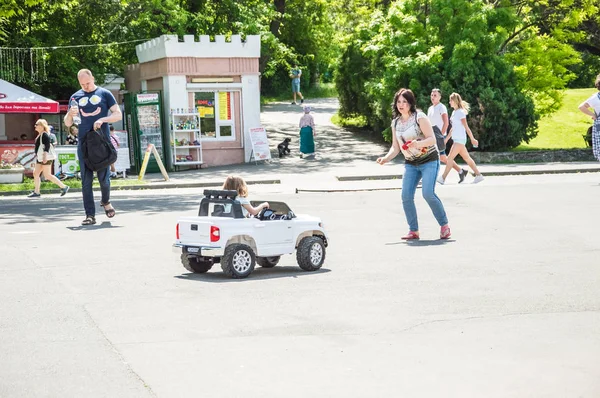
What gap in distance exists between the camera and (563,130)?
3534 cm

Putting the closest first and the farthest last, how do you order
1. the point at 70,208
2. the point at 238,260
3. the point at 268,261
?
the point at 238,260 → the point at 268,261 → the point at 70,208

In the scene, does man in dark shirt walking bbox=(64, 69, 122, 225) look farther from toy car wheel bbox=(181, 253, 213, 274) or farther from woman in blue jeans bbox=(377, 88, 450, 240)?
toy car wheel bbox=(181, 253, 213, 274)

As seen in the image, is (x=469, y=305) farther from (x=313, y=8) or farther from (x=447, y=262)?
(x=313, y=8)

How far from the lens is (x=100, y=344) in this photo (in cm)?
741

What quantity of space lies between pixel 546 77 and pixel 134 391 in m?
26.9

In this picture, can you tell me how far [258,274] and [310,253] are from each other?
557 mm

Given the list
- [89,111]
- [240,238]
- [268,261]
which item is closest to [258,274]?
[268,261]

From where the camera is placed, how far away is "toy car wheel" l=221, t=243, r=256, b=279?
33.5ft

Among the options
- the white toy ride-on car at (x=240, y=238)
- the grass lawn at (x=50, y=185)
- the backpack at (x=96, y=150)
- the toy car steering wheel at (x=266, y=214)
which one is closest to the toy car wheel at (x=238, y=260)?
the white toy ride-on car at (x=240, y=238)

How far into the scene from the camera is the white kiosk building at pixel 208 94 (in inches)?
1174

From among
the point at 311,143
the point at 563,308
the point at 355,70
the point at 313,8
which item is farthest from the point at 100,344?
the point at 313,8

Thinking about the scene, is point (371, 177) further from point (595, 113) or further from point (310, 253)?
point (310, 253)

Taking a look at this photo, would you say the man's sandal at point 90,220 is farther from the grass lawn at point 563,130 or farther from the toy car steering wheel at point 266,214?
the grass lawn at point 563,130

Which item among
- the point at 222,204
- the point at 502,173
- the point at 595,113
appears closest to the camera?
the point at 222,204
